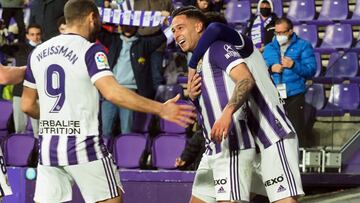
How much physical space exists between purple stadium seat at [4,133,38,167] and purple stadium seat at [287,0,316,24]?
4692 millimetres

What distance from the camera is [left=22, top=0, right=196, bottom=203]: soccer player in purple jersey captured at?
695cm

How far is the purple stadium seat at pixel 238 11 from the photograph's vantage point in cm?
1530

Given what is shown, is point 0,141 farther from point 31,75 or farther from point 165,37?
point 31,75

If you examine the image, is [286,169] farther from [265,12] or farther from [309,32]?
[309,32]

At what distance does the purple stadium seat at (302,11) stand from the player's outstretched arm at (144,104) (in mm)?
8458

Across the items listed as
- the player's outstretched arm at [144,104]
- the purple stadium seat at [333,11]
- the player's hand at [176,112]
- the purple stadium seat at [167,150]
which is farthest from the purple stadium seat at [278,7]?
the player's hand at [176,112]

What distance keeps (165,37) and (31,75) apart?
567cm

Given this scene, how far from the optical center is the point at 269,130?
734 centimetres

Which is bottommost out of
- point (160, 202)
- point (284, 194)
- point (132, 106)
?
point (160, 202)

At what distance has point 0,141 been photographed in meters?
12.3

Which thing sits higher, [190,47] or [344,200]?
[190,47]

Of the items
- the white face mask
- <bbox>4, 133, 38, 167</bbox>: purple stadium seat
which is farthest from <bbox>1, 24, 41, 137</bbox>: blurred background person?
the white face mask

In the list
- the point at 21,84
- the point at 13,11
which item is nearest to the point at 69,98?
the point at 21,84

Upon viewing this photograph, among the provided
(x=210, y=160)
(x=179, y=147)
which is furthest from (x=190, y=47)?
(x=179, y=147)
